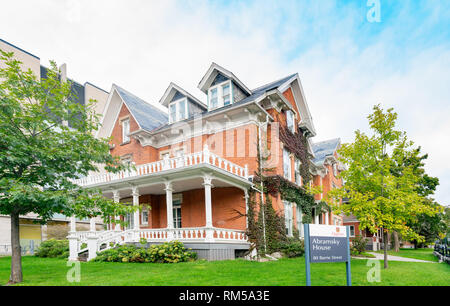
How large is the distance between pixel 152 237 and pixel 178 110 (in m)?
8.86

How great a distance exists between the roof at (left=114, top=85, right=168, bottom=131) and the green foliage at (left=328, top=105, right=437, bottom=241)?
45.1 ft

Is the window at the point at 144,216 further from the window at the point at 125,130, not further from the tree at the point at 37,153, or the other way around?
the tree at the point at 37,153

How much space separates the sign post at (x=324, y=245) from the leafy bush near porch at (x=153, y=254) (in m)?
8.10

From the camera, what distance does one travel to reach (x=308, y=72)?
23531mm

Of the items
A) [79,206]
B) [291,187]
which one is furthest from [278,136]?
[79,206]

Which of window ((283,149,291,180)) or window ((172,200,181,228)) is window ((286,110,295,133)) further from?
window ((172,200,181,228))

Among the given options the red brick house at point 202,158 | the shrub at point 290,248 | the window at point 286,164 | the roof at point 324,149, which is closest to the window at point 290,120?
the red brick house at point 202,158

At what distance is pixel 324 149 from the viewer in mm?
34656

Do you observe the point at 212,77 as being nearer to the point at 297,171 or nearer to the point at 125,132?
the point at 125,132

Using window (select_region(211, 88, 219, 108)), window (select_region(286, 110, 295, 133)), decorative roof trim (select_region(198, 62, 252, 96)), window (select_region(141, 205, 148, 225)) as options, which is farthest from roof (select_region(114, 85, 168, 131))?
window (select_region(286, 110, 295, 133))

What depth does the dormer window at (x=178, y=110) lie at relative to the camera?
2153 cm

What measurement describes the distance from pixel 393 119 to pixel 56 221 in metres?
28.5
